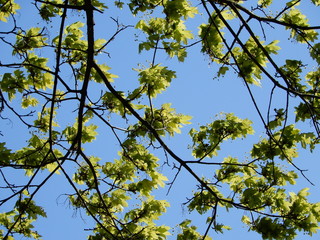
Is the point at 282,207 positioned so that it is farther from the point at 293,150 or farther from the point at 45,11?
the point at 45,11

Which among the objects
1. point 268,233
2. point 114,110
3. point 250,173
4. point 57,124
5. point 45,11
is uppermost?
point 45,11

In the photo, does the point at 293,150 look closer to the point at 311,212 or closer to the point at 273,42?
the point at 311,212

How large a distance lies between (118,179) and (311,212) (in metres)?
2.98

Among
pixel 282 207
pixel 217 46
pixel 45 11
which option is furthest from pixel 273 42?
pixel 45 11

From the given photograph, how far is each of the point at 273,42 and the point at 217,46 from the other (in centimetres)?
82

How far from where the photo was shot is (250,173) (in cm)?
609

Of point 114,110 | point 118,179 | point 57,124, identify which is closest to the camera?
point 114,110

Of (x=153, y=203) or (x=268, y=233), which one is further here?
(x=153, y=203)

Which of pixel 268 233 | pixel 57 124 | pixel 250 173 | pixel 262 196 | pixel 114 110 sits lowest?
pixel 268 233

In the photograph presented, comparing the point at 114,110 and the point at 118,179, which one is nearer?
the point at 114,110

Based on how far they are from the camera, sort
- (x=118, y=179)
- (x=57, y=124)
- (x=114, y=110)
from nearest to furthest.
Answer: (x=114, y=110), (x=118, y=179), (x=57, y=124)

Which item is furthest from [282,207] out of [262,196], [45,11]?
[45,11]

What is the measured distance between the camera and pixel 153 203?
600 centimetres

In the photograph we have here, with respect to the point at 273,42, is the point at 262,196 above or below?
below
